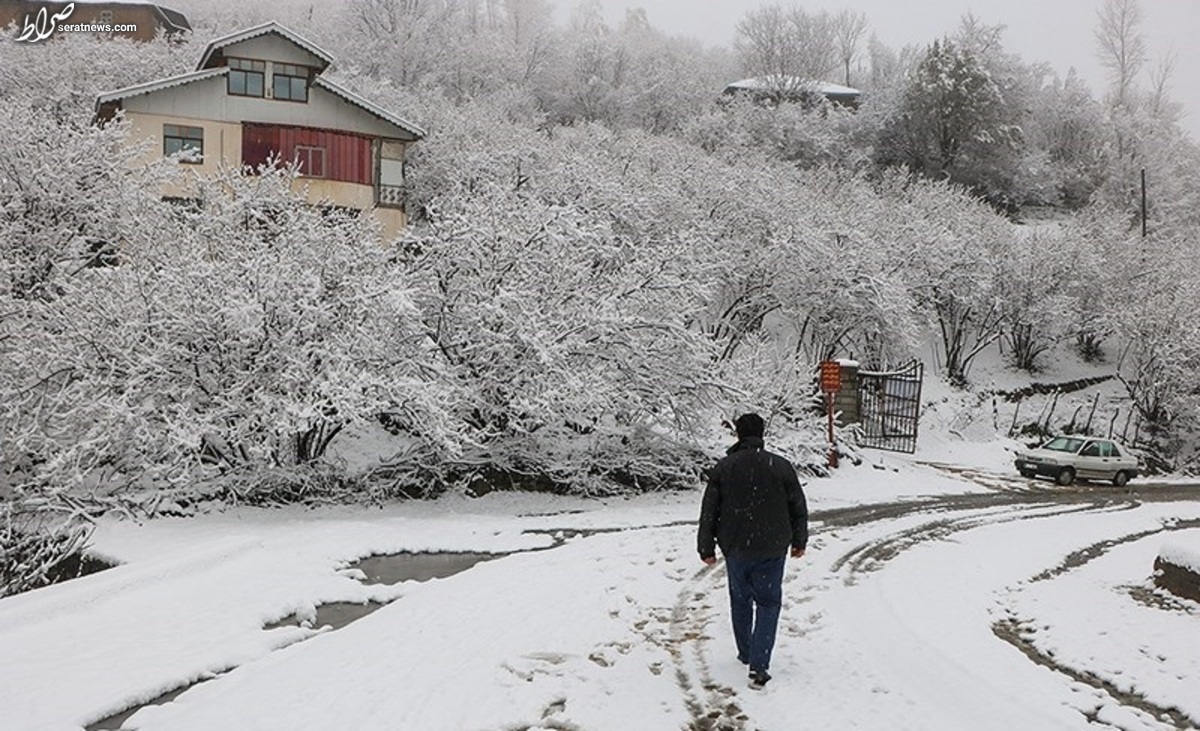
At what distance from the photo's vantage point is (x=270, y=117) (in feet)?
102

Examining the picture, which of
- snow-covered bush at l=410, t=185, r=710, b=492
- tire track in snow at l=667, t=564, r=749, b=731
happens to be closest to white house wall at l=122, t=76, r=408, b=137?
snow-covered bush at l=410, t=185, r=710, b=492

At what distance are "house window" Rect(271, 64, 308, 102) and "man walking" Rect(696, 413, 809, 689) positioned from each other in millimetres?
28556

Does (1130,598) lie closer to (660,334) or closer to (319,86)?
(660,334)

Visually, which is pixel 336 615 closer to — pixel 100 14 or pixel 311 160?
pixel 311 160

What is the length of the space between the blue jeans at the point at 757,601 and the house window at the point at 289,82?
2906cm

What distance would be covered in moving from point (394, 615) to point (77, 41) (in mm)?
44763

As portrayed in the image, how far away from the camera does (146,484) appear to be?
16.4m

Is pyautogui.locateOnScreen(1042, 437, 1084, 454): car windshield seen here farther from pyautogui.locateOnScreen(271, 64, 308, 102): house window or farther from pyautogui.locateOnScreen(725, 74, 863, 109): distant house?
pyautogui.locateOnScreen(725, 74, 863, 109): distant house

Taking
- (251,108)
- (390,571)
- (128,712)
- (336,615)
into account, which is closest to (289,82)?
(251,108)

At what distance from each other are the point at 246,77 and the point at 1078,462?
95.1 feet

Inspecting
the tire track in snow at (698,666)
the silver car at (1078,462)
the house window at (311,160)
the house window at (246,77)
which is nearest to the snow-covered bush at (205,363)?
the tire track in snow at (698,666)

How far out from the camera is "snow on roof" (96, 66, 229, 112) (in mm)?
29297

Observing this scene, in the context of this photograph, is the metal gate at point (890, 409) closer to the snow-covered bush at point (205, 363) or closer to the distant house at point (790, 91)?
the snow-covered bush at point (205, 363)

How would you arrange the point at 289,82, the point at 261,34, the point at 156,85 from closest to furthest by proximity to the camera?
the point at 156,85 → the point at 261,34 → the point at 289,82
